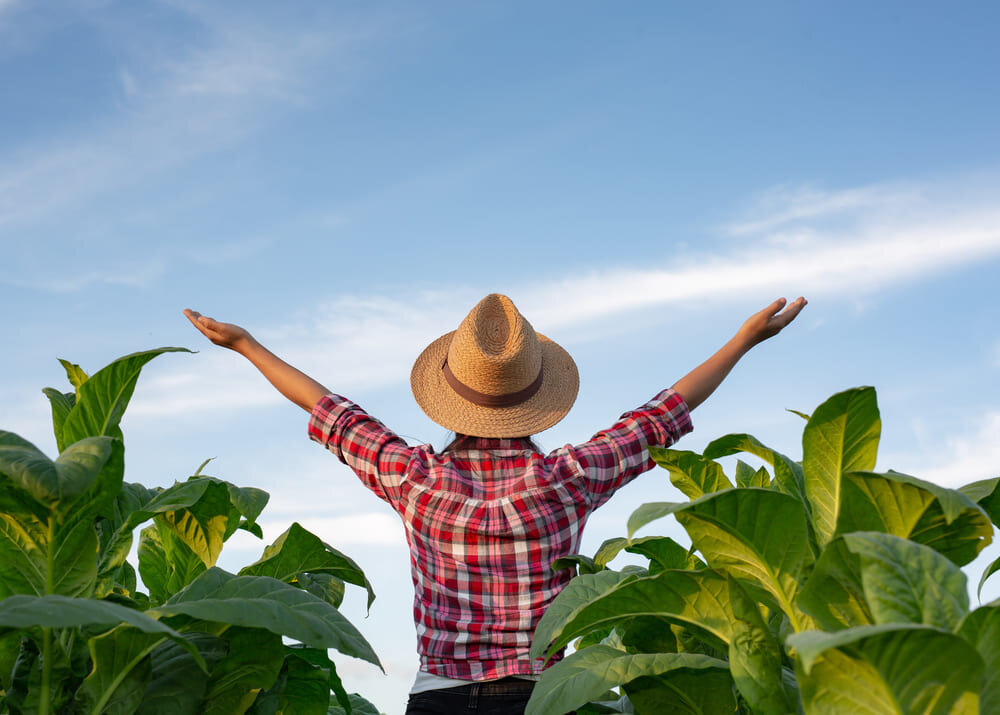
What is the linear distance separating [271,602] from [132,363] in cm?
67

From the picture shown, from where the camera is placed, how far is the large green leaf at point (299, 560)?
2.89m

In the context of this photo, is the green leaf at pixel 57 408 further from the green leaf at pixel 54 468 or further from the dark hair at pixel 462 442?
the dark hair at pixel 462 442

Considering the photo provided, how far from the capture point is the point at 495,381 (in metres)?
3.23

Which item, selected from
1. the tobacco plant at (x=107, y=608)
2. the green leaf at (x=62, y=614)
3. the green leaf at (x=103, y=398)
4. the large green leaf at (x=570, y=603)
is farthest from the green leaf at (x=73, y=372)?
the large green leaf at (x=570, y=603)

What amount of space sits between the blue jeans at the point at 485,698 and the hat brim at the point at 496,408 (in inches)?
29.9

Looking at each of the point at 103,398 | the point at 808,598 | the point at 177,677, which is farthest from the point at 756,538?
the point at 103,398

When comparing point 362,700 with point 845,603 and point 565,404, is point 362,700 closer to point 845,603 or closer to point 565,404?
point 565,404

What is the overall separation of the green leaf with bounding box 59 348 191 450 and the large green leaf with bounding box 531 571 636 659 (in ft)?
3.57

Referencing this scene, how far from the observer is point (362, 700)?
4.32 meters

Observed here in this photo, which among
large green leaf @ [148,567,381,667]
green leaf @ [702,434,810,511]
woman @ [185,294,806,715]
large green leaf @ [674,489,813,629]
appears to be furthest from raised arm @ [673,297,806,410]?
large green leaf @ [148,567,381,667]

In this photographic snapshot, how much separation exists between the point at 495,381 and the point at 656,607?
3.87 ft

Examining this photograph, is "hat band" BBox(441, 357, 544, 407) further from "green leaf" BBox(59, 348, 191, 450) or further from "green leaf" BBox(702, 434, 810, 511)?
"green leaf" BBox(59, 348, 191, 450)

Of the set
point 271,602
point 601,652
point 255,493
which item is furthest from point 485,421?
point 271,602

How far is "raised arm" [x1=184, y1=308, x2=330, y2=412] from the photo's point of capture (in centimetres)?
316
